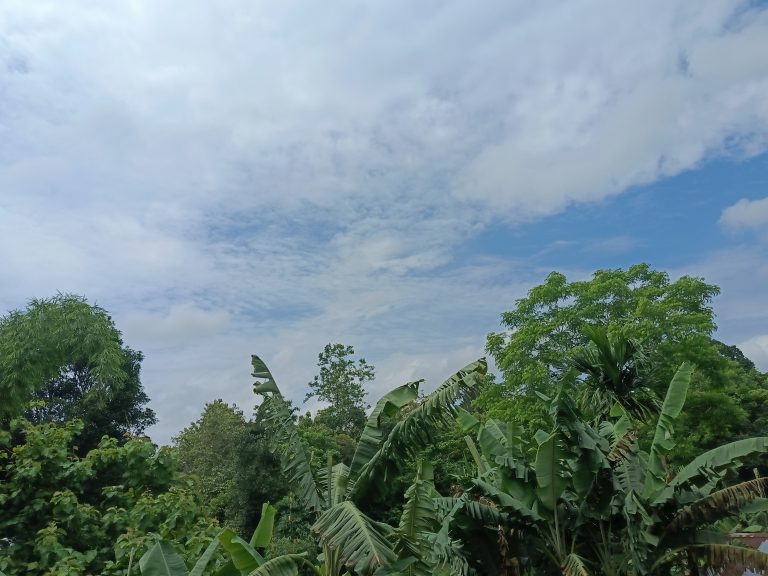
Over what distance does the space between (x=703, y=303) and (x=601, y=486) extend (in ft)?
46.8

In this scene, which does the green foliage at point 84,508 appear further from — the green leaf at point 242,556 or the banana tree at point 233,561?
the green leaf at point 242,556

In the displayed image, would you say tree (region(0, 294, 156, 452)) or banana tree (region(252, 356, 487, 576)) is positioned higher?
tree (region(0, 294, 156, 452))

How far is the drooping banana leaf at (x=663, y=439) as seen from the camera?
10031mm

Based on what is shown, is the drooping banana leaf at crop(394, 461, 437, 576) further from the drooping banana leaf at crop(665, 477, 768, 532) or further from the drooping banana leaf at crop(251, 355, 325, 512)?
the drooping banana leaf at crop(665, 477, 768, 532)

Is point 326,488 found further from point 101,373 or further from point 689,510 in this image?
point 689,510

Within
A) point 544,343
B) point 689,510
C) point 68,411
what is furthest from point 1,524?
point 68,411

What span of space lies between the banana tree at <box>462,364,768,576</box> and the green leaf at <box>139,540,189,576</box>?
483 cm

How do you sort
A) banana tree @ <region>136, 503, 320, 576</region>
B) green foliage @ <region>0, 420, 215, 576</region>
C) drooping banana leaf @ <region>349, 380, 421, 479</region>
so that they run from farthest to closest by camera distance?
green foliage @ <region>0, 420, 215, 576</region>
drooping banana leaf @ <region>349, 380, 421, 479</region>
banana tree @ <region>136, 503, 320, 576</region>

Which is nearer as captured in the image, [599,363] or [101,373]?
→ [101,373]

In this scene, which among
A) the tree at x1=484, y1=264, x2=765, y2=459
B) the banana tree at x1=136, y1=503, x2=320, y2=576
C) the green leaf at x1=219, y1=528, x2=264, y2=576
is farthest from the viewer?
the tree at x1=484, y1=264, x2=765, y2=459

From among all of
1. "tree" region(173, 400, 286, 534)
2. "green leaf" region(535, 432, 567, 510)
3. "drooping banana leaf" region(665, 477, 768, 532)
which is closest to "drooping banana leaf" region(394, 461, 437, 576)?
"green leaf" region(535, 432, 567, 510)

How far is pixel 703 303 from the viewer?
73.2 feet

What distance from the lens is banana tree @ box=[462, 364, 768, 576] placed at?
9719mm

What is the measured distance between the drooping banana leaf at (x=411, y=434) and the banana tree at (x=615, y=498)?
2.29 meters
